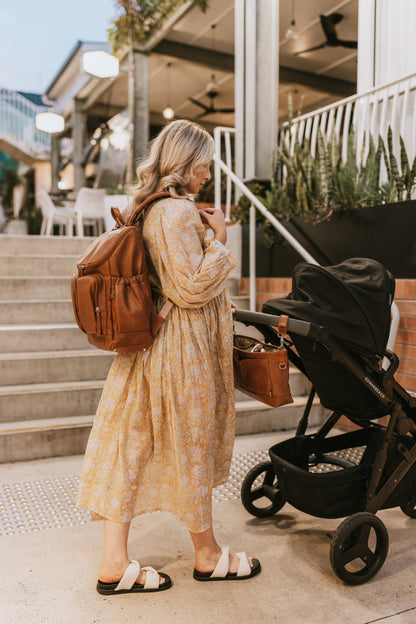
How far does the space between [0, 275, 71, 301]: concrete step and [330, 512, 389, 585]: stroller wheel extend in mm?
3142

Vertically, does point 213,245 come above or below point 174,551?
above

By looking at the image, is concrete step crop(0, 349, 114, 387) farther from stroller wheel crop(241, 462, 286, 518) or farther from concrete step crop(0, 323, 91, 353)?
stroller wheel crop(241, 462, 286, 518)

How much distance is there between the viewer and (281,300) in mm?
1937

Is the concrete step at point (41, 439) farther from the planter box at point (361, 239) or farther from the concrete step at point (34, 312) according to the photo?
the planter box at point (361, 239)

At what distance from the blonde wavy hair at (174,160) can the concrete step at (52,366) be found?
1951 mm

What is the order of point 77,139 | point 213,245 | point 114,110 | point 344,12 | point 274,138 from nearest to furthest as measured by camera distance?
point 213,245, point 274,138, point 344,12, point 77,139, point 114,110

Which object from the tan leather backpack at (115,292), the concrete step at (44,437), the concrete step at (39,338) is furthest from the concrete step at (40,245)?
the tan leather backpack at (115,292)

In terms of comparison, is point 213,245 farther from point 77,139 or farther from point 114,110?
point 114,110

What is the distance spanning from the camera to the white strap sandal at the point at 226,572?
1.87 metres

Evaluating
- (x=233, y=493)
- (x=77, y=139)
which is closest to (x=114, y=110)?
(x=77, y=139)

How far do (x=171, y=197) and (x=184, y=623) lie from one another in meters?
1.36

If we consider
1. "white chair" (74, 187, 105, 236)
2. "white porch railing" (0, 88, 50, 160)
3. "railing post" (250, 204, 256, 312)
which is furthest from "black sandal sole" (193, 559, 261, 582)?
"white porch railing" (0, 88, 50, 160)

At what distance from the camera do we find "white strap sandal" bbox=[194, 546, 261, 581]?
1.87 metres

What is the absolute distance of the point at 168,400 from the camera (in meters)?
1.77
